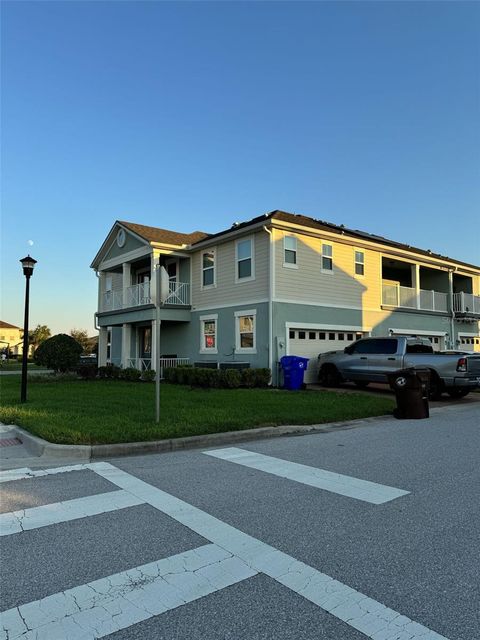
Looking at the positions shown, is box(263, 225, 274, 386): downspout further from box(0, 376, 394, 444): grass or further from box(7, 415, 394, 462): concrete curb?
box(7, 415, 394, 462): concrete curb

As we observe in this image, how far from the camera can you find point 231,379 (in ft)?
51.5

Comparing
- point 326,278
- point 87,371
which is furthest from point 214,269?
point 87,371

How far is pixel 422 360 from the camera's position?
14117 millimetres

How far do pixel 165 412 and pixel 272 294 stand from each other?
7965 millimetres

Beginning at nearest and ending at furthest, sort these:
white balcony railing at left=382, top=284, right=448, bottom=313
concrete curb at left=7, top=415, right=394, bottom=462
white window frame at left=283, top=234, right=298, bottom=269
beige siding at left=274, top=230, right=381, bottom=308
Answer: concrete curb at left=7, top=415, right=394, bottom=462 < beige siding at left=274, top=230, right=381, bottom=308 < white window frame at left=283, top=234, right=298, bottom=269 < white balcony railing at left=382, top=284, right=448, bottom=313

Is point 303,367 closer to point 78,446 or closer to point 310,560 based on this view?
point 78,446

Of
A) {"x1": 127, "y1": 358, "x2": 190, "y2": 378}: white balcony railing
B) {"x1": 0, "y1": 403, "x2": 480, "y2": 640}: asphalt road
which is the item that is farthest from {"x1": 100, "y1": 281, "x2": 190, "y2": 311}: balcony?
{"x1": 0, "y1": 403, "x2": 480, "y2": 640}: asphalt road

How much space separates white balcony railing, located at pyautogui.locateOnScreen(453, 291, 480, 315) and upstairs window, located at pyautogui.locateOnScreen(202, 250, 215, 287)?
13.6m

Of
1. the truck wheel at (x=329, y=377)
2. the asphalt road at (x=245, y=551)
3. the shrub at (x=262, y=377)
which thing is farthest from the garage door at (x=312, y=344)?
the asphalt road at (x=245, y=551)

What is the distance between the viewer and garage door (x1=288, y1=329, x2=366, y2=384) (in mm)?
17516

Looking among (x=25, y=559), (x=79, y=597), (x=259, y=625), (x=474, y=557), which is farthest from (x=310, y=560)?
(x=25, y=559)

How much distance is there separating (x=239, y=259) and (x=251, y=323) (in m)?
2.58

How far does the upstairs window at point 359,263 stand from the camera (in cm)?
2011

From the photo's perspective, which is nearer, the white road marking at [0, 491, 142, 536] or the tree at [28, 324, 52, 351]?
the white road marking at [0, 491, 142, 536]
